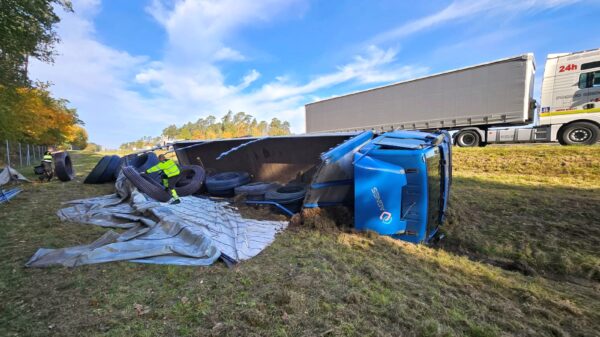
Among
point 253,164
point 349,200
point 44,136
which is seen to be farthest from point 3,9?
point 44,136

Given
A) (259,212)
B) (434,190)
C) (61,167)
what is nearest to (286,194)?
(259,212)

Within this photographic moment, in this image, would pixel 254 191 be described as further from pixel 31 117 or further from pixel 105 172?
pixel 31 117

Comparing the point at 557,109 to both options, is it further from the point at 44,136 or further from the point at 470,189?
the point at 44,136

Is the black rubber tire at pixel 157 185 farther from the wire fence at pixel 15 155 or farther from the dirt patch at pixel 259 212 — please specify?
the wire fence at pixel 15 155

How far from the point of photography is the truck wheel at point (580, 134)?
900cm

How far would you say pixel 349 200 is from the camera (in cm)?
411

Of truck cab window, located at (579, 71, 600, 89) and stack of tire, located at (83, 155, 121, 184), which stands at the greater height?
truck cab window, located at (579, 71, 600, 89)

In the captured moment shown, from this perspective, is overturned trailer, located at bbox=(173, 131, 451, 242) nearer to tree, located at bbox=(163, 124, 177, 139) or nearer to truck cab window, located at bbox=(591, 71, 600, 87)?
truck cab window, located at bbox=(591, 71, 600, 87)

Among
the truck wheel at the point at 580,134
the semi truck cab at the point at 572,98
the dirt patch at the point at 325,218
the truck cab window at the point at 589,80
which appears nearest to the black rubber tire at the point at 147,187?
the dirt patch at the point at 325,218

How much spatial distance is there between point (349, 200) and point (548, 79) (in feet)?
34.8

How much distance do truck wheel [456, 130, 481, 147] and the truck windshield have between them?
33.1ft

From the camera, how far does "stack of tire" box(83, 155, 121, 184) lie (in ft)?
27.0

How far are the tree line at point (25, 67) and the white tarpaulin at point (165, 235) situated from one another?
7.19m

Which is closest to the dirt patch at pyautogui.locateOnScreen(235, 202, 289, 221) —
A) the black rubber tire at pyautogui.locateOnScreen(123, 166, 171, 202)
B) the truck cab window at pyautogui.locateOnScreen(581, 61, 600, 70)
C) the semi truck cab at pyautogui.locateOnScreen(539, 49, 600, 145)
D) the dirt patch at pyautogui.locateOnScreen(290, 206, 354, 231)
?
the dirt patch at pyautogui.locateOnScreen(290, 206, 354, 231)
